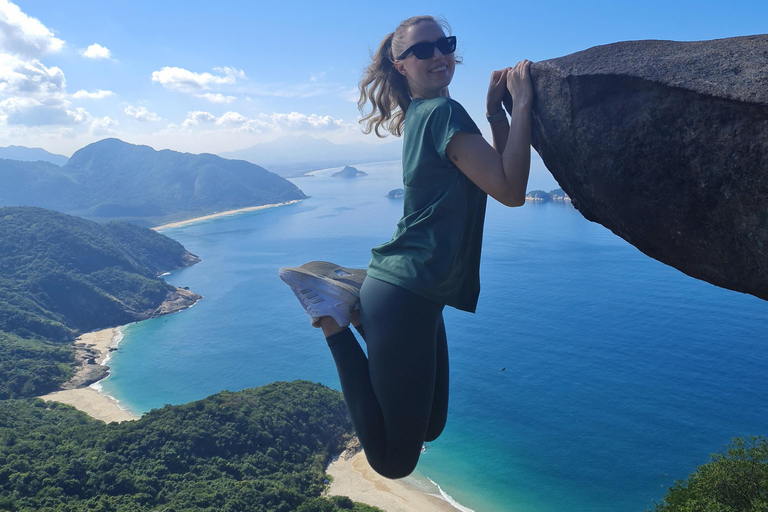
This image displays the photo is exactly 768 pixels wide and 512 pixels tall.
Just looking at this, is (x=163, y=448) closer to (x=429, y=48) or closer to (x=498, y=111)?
(x=498, y=111)

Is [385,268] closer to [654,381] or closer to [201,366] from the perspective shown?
[654,381]

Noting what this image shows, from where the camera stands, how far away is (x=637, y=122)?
8.31 ft

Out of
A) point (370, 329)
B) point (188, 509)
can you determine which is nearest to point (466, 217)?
point (370, 329)

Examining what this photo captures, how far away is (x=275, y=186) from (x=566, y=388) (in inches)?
4928

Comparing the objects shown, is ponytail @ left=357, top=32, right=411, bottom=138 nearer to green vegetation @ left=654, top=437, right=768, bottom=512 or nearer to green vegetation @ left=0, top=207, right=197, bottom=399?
green vegetation @ left=654, top=437, right=768, bottom=512

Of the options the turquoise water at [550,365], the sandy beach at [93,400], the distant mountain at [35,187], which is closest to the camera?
the turquoise water at [550,365]

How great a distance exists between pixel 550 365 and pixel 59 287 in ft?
160

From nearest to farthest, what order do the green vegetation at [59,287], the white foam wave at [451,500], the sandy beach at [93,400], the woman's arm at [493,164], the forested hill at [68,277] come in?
1. the woman's arm at [493,164]
2. the white foam wave at [451,500]
3. the sandy beach at [93,400]
4. the green vegetation at [59,287]
5. the forested hill at [68,277]

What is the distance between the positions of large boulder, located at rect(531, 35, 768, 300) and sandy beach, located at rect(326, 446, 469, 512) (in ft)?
81.1

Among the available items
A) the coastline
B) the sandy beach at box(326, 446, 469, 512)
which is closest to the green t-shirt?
the sandy beach at box(326, 446, 469, 512)

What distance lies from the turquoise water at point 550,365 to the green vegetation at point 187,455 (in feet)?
22.2

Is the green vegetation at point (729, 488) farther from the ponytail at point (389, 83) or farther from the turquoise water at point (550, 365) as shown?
the turquoise water at point (550, 365)

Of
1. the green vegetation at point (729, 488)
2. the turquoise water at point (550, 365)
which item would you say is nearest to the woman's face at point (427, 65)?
the green vegetation at point (729, 488)

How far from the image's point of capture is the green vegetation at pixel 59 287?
41812 mm
